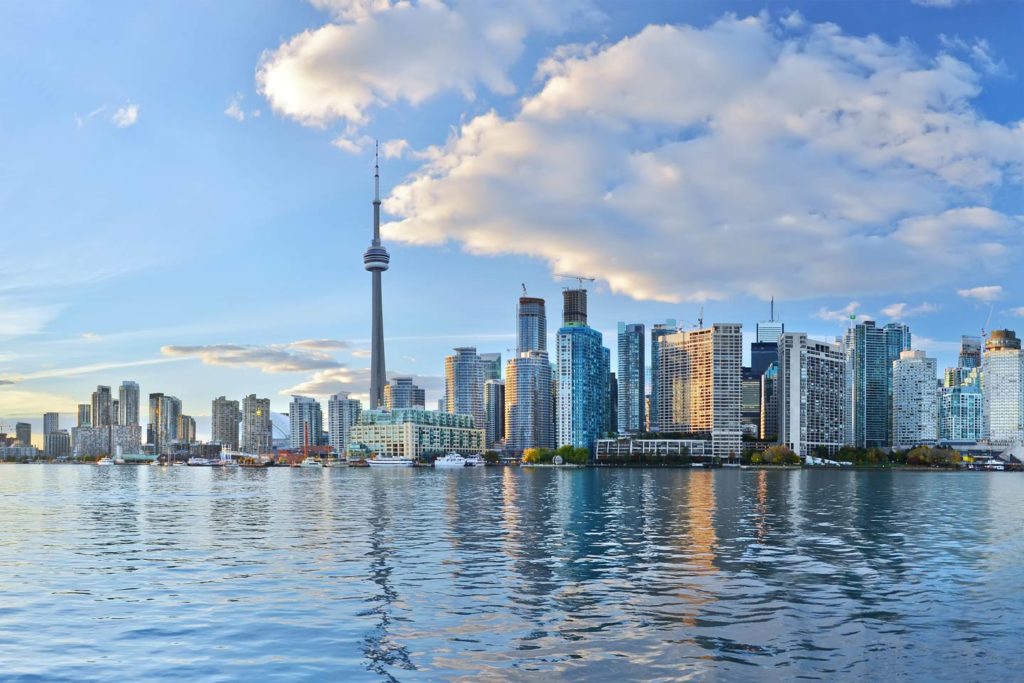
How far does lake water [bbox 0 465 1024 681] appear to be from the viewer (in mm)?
31953

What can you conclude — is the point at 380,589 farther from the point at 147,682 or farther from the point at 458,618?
the point at 147,682

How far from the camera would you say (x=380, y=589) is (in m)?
46.6

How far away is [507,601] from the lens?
141 ft

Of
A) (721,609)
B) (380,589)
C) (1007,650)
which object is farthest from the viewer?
(380,589)

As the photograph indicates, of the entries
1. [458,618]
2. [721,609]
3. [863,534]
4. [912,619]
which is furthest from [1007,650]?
[863,534]

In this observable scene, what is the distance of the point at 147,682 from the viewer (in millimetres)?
29875

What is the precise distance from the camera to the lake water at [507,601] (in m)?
32.0

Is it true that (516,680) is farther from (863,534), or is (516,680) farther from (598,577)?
(863,534)

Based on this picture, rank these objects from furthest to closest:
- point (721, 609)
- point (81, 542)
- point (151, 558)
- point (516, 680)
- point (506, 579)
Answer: point (81, 542)
point (151, 558)
point (506, 579)
point (721, 609)
point (516, 680)

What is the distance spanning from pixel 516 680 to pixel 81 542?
173ft

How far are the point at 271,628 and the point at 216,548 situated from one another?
1168 inches

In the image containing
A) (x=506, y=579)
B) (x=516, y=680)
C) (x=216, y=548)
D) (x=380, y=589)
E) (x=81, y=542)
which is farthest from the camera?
(x=81, y=542)

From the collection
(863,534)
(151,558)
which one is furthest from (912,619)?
(151,558)

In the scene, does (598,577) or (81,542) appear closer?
(598,577)
